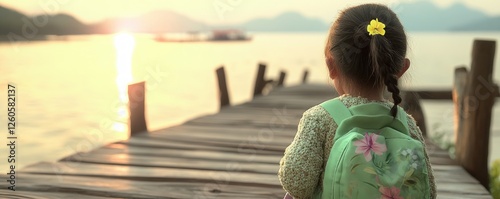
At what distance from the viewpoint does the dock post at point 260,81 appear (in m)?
11.5

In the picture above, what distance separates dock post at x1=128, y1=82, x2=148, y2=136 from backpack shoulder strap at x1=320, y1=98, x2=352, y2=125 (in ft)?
11.7

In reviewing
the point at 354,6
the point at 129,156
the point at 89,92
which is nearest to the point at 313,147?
the point at 354,6

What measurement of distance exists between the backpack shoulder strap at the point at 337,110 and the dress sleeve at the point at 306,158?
4cm

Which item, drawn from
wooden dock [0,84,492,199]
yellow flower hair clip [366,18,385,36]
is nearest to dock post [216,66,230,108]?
wooden dock [0,84,492,199]

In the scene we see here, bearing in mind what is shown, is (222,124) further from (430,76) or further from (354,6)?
(430,76)

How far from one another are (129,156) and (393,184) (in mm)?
2807

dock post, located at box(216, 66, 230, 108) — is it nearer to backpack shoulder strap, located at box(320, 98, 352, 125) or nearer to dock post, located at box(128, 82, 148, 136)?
dock post, located at box(128, 82, 148, 136)

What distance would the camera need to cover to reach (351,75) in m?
2.38

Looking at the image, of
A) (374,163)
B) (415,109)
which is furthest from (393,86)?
(415,109)

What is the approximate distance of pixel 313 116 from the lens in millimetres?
2451

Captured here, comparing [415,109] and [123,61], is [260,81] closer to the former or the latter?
[123,61]

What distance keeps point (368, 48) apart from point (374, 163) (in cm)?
38

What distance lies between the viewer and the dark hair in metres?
2.27

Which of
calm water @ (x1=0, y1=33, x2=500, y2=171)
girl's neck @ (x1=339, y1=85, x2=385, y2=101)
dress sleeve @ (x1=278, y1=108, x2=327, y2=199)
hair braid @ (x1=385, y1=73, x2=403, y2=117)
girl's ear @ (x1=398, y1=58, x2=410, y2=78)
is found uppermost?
girl's ear @ (x1=398, y1=58, x2=410, y2=78)
